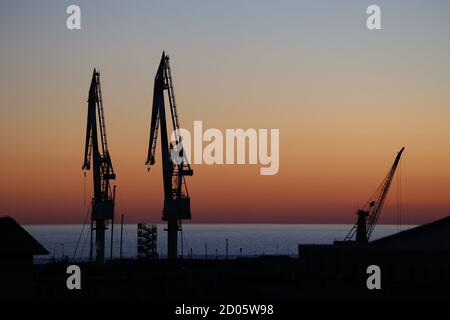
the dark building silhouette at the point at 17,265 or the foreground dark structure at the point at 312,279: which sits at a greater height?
the dark building silhouette at the point at 17,265

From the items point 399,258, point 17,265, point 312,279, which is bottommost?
point 312,279

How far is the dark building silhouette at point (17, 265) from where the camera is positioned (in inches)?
2285

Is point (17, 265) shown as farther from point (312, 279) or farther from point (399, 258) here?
point (312, 279)

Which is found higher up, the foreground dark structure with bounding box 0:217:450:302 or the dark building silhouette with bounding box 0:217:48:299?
the dark building silhouette with bounding box 0:217:48:299

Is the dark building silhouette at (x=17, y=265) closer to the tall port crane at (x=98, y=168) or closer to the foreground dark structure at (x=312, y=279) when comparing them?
the foreground dark structure at (x=312, y=279)

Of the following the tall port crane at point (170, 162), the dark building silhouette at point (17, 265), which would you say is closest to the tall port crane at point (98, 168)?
the tall port crane at point (170, 162)

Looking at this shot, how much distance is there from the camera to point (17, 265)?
5853cm

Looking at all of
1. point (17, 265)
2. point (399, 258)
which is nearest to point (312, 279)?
point (399, 258)

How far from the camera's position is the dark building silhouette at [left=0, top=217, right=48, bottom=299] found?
58031 mm

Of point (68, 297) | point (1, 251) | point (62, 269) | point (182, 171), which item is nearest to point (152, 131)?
point (182, 171)

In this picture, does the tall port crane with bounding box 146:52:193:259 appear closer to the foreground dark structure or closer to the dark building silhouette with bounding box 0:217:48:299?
the foreground dark structure

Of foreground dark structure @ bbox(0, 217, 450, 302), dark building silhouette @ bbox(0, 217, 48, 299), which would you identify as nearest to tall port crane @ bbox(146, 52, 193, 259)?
foreground dark structure @ bbox(0, 217, 450, 302)

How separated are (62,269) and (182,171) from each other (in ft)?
75.3
